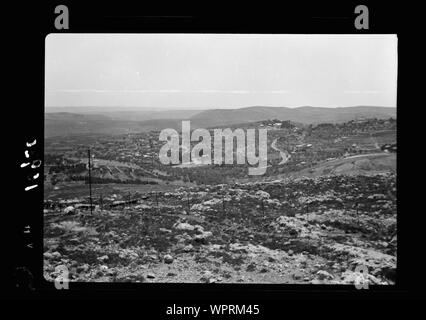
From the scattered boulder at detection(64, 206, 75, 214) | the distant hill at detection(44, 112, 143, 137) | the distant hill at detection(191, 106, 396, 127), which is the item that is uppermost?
the distant hill at detection(191, 106, 396, 127)

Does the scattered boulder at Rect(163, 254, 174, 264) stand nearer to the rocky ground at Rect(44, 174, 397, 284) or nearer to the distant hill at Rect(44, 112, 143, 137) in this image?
the rocky ground at Rect(44, 174, 397, 284)

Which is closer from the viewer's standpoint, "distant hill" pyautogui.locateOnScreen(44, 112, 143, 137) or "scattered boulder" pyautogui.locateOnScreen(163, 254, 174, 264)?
"scattered boulder" pyautogui.locateOnScreen(163, 254, 174, 264)

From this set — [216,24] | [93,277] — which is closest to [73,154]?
[93,277]

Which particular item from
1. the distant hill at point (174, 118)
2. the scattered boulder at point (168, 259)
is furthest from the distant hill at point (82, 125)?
the scattered boulder at point (168, 259)

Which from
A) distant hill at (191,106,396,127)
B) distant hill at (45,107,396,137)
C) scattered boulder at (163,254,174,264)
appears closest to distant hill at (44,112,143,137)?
distant hill at (45,107,396,137)

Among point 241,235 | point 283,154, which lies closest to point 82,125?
point 241,235

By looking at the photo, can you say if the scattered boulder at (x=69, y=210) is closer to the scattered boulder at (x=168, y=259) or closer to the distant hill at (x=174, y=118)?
the distant hill at (x=174, y=118)

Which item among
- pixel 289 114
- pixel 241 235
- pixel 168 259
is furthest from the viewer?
pixel 289 114

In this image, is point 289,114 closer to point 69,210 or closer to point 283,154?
point 283,154
